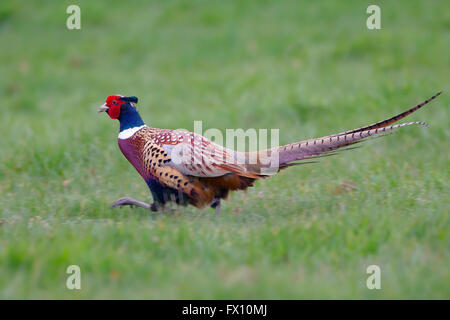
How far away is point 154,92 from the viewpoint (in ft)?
30.2

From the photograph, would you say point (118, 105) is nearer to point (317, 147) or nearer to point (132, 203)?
point (132, 203)

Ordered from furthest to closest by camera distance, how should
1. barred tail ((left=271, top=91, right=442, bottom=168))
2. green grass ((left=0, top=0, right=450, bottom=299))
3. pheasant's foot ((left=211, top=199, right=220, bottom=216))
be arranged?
pheasant's foot ((left=211, top=199, right=220, bottom=216)) → barred tail ((left=271, top=91, right=442, bottom=168)) → green grass ((left=0, top=0, right=450, bottom=299))

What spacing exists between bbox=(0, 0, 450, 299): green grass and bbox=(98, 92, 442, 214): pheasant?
22cm

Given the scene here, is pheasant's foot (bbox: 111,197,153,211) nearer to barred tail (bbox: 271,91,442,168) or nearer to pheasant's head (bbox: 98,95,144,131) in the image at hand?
pheasant's head (bbox: 98,95,144,131)

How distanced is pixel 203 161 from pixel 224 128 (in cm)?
308

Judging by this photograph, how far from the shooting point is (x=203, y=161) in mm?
4297

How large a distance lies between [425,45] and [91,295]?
7.98m

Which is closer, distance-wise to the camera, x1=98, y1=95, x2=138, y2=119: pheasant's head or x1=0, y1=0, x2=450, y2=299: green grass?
x1=0, y1=0, x2=450, y2=299: green grass

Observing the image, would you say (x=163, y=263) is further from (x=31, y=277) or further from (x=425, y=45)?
(x=425, y=45)

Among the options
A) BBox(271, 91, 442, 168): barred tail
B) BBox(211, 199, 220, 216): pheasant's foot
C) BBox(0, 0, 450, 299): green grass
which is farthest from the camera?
BBox(211, 199, 220, 216): pheasant's foot

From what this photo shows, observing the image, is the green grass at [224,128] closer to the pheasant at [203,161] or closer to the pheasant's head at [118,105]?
the pheasant at [203,161]

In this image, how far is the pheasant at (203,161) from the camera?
14.1ft

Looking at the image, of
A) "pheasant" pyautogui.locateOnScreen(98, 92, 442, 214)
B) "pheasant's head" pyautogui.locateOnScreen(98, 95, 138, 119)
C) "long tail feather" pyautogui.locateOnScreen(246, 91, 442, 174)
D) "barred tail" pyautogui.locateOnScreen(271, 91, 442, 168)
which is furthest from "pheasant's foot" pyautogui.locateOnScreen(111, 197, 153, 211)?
"barred tail" pyautogui.locateOnScreen(271, 91, 442, 168)

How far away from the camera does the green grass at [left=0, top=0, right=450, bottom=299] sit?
334cm
